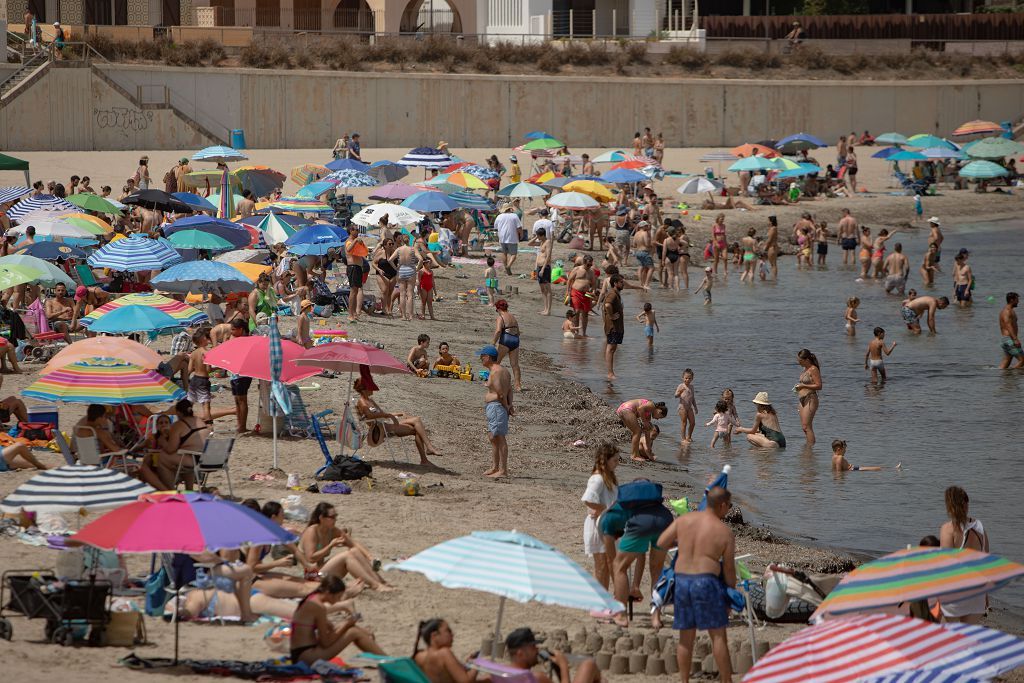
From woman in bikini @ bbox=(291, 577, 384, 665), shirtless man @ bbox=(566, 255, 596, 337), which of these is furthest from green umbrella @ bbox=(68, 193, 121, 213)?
woman in bikini @ bbox=(291, 577, 384, 665)

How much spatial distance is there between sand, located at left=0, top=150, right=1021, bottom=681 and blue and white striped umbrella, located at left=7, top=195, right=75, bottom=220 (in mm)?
5669

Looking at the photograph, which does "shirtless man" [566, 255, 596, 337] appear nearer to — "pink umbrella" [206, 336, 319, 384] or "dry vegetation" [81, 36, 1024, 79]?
"pink umbrella" [206, 336, 319, 384]

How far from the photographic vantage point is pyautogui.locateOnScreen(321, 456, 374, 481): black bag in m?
13.4

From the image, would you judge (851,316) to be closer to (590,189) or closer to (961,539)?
(590,189)

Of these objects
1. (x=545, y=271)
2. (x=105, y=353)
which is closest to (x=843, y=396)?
(x=545, y=271)

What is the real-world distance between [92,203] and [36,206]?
1560 mm

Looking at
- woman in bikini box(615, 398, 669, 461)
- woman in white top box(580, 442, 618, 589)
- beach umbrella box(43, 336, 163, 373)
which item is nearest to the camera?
woman in white top box(580, 442, 618, 589)

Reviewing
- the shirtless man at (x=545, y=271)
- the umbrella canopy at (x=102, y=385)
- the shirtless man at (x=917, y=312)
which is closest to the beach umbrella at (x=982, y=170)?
the shirtless man at (x=917, y=312)

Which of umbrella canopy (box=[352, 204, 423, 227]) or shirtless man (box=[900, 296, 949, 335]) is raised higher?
umbrella canopy (box=[352, 204, 423, 227])

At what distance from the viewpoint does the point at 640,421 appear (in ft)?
53.4

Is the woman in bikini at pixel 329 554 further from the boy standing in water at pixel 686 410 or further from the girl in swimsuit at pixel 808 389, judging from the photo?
the girl in swimsuit at pixel 808 389

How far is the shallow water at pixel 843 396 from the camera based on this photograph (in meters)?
14.9

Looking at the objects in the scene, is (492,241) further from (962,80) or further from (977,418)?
(962,80)

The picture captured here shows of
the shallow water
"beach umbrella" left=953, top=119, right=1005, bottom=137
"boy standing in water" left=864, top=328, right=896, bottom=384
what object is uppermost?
"beach umbrella" left=953, top=119, right=1005, bottom=137
